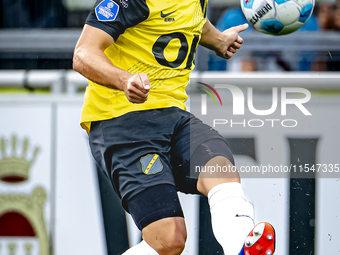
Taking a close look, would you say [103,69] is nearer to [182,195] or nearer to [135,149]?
[135,149]

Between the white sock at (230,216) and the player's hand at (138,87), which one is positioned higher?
the player's hand at (138,87)

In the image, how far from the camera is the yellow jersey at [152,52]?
77.3 inches

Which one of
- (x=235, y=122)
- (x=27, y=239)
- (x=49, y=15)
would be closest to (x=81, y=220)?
(x=27, y=239)

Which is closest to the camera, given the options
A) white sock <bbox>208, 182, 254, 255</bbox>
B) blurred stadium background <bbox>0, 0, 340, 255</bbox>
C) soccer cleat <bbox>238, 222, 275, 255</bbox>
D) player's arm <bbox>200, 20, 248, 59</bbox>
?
soccer cleat <bbox>238, 222, 275, 255</bbox>

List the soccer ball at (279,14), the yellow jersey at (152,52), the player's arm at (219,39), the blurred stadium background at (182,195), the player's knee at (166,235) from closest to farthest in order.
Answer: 1. the player's knee at (166,235)
2. the yellow jersey at (152,52)
3. the soccer ball at (279,14)
4. the player's arm at (219,39)
5. the blurred stadium background at (182,195)

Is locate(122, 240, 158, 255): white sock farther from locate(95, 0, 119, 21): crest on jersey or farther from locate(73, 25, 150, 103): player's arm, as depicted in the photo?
locate(95, 0, 119, 21): crest on jersey

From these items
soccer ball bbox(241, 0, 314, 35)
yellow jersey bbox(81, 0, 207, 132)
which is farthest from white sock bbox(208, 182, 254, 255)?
soccer ball bbox(241, 0, 314, 35)

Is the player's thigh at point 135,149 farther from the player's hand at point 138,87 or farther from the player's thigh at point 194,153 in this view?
the player's hand at point 138,87

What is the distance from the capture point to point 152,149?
190cm

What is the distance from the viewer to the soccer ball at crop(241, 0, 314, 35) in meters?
2.25

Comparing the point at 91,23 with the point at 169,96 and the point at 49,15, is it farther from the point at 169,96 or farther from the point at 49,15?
the point at 49,15

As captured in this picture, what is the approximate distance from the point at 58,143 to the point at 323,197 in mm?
1642

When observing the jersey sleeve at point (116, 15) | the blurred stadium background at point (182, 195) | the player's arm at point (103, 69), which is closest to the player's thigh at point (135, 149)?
the player's arm at point (103, 69)

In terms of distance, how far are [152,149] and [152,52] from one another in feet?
1.41
